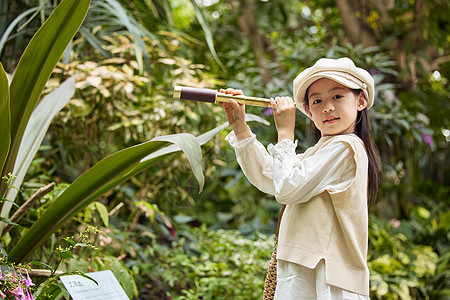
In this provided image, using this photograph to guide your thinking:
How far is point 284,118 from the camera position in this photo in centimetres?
111

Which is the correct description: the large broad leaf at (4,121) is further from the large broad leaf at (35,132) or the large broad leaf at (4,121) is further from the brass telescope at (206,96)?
the brass telescope at (206,96)

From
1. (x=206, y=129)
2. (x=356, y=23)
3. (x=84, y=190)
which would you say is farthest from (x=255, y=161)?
(x=356, y=23)

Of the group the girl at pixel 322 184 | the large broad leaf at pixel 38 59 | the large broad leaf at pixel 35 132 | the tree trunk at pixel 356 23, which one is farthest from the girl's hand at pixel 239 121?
the tree trunk at pixel 356 23

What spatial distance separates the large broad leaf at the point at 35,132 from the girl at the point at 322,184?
659mm

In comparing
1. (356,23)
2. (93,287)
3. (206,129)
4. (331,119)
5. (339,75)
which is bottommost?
(93,287)

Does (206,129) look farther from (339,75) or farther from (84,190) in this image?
(339,75)

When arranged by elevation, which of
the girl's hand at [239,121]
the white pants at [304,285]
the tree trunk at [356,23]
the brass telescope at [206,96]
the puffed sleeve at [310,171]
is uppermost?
the tree trunk at [356,23]

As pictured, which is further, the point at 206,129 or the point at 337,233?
the point at 206,129

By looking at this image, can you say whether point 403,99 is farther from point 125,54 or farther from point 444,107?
point 125,54

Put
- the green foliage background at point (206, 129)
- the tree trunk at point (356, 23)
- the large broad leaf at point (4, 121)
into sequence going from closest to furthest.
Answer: the large broad leaf at point (4, 121) → the green foliage background at point (206, 129) → the tree trunk at point (356, 23)

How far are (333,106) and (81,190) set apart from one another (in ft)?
2.16

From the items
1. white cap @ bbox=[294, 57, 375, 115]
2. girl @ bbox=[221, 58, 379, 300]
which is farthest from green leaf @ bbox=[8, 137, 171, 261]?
white cap @ bbox=[294, 57, 375, 115]

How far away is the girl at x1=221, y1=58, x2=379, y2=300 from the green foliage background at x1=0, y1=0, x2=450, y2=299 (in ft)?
0.73

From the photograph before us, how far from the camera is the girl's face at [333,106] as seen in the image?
3.61 ft
